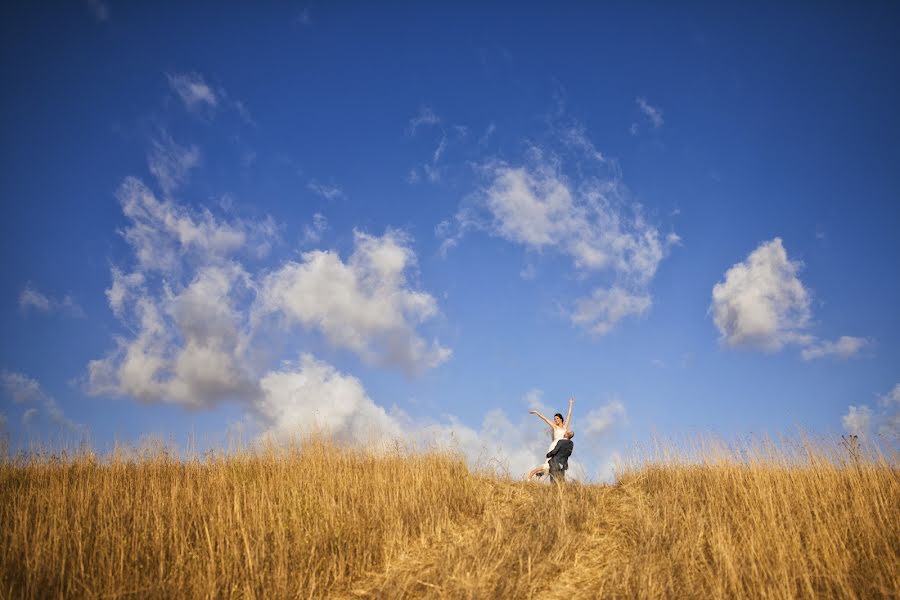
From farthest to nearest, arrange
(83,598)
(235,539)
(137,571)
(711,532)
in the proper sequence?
(711,532), (235,539), (137,571), (83,598)

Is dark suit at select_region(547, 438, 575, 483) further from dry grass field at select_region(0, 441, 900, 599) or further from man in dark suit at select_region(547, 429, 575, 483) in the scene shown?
dry grass field at select_region(0, 441, 900, 599)

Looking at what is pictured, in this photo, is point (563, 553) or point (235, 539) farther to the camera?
point (563, 553)

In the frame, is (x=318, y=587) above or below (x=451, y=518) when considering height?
below

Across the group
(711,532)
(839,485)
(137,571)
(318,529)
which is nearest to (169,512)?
(137,571)

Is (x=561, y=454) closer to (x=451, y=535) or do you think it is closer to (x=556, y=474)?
(x=556, y=474)

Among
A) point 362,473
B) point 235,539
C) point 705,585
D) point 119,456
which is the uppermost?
point 119,456

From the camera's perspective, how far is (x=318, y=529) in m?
7.58

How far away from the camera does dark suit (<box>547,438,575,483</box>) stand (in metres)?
11.9

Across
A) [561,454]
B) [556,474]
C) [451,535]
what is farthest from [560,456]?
[451,535]

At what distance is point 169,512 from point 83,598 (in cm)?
231

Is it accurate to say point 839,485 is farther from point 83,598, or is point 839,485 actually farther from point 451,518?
point 83,598

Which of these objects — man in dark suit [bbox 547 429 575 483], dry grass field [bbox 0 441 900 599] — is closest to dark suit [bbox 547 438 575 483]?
man in dark suit [bbox 547 429 575 483]

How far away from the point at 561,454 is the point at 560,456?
5 centimetres

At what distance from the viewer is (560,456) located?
12.0 metres
